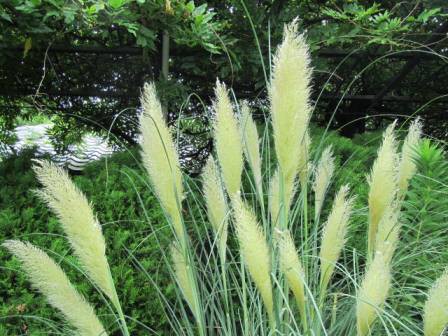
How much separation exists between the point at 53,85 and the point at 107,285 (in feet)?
8.56

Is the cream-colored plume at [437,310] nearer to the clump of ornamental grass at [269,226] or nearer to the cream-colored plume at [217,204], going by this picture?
the clump of ornamental grass at [269,226]

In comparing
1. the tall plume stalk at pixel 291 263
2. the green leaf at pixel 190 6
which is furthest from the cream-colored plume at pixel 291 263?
the green leaf at pixel 190 6

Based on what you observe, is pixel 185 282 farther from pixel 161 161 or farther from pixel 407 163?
pixel 407 163

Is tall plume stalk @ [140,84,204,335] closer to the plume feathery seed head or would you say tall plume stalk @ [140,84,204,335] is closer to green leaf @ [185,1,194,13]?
the plume feathery seed head

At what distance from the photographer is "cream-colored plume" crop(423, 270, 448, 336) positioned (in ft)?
2.98

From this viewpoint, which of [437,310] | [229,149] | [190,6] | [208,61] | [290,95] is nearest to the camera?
[437,310]

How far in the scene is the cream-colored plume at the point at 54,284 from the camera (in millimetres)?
970

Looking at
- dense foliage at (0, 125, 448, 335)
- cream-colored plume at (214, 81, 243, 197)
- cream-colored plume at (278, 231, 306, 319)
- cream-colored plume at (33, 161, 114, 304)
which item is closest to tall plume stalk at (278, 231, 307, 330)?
cream-colored plume at (278, 231, 306, 319)

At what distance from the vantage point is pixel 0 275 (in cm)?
179

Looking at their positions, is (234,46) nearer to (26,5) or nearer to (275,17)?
(275,17)

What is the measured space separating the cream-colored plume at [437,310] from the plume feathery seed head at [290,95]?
0.40 metres

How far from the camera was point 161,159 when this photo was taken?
1.13 metres

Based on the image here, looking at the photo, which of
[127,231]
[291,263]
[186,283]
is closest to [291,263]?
[291,263]

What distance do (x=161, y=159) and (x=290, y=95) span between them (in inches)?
12.3
